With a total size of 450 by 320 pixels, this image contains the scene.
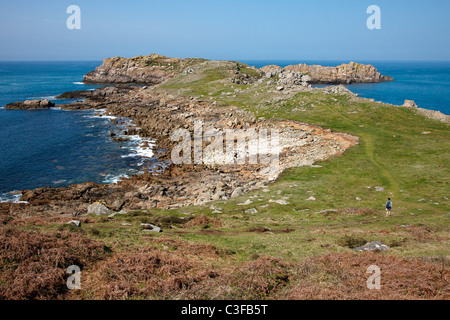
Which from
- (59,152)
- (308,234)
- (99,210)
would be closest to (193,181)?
(99,210)

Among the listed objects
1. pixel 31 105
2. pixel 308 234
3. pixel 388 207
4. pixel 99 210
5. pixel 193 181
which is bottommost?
pixel 99 210

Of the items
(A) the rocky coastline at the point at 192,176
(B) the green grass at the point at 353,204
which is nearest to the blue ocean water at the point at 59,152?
(A) the rocky coastline at the point at 192,176

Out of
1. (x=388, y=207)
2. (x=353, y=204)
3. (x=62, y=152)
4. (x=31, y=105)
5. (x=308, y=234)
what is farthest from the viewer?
(x=31, y=105)

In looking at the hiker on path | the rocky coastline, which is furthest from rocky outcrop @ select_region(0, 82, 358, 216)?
the hiker on path

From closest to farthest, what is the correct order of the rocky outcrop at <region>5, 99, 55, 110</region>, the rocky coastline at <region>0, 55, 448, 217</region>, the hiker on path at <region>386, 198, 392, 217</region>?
the hiker on path at <region>386, 198, 392, 217</region> < the rocky coastline at <region>0, 55, 448, 217</region> < the rocky outcrop at <region>5, 99, 55, 110</region>

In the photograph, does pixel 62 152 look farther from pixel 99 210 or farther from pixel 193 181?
pixel 99 210

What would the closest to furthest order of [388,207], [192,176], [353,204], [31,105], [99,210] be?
[388,207], [353,204], [99,210], [192,176], [31,105]

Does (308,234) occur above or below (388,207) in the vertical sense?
below

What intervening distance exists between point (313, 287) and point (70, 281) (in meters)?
11.5

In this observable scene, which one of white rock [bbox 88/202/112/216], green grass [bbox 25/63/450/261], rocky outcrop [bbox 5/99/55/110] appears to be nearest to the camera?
green grass [bbox 25/63/450/261]

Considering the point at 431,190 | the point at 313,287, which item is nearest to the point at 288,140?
the point at 431,190

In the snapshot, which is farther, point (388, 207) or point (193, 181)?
point (193, 181)

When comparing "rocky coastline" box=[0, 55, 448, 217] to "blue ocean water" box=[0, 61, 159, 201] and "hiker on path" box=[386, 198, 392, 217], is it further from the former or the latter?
"hiker on path" box=[386, 198, 392, 217]
